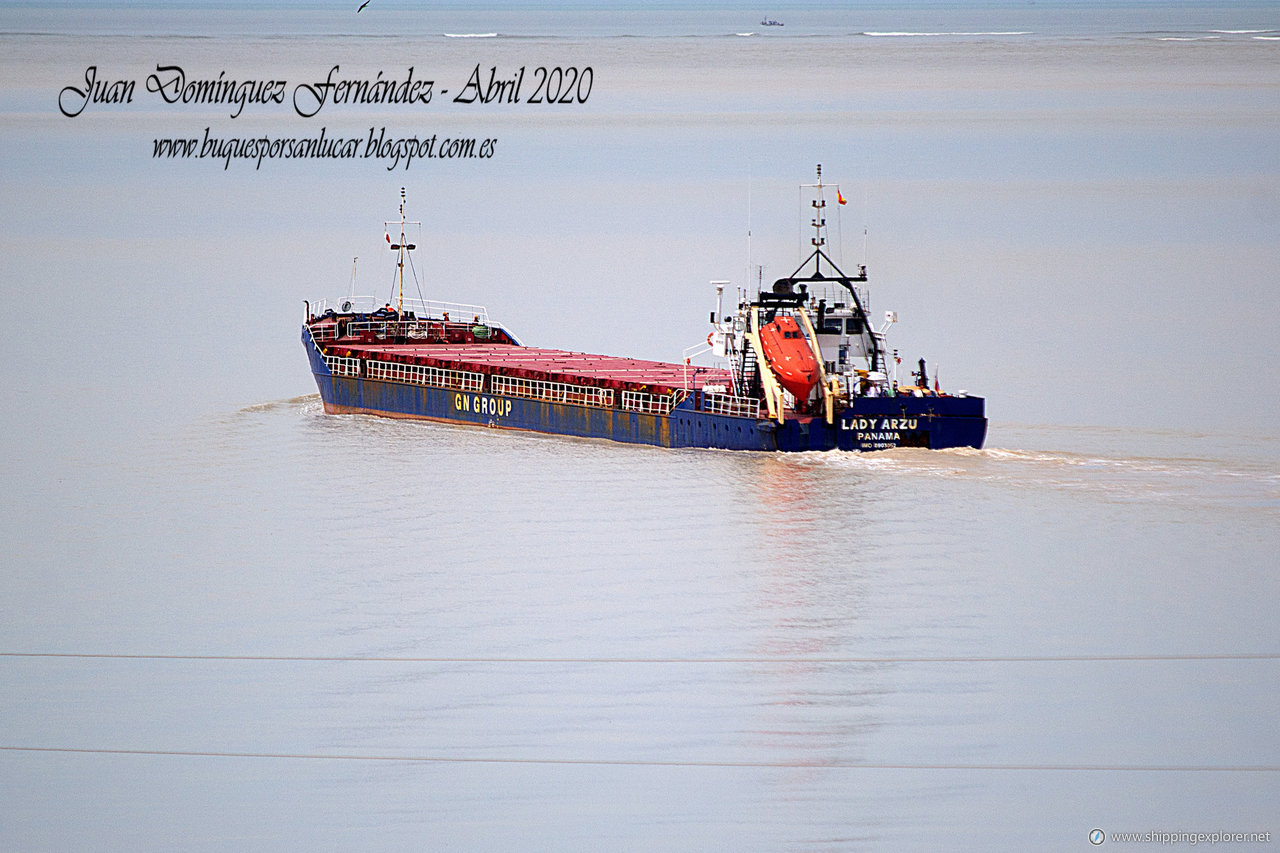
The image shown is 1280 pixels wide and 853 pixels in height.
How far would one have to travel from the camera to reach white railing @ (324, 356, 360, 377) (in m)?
37.1

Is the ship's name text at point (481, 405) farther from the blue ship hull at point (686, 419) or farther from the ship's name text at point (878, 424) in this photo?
the ship's name text at point (878, 424)

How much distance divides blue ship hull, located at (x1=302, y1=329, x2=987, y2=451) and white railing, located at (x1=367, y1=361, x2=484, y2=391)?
0.15 metres

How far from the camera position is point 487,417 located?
114 feet

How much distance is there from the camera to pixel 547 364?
36.9 m

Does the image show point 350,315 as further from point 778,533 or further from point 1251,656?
point 1251,656

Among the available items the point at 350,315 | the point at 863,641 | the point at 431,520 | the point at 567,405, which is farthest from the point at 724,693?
the point at 350,315

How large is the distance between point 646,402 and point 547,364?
568cm

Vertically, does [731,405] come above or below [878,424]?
above

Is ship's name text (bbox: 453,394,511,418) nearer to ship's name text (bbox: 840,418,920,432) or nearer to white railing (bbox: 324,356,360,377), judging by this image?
white railing (bbox: 324,356,360,377)

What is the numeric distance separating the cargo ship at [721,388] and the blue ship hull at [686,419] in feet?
0.08

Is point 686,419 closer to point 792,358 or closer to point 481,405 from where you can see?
point 792,358

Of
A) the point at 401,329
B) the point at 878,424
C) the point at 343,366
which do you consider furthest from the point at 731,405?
the point at 401,329

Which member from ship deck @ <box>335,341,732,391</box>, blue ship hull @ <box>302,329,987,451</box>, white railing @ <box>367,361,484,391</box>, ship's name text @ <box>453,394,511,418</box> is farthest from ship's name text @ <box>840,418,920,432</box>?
white railing @ <box>367,361,484,391</box>

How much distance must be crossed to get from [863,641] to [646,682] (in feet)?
9.22
